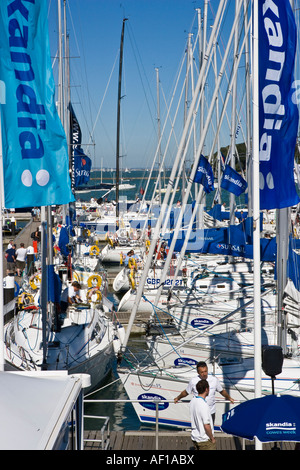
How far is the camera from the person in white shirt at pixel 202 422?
8.22 m

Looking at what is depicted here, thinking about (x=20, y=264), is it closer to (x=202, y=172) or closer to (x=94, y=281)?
(x=94, y=281)

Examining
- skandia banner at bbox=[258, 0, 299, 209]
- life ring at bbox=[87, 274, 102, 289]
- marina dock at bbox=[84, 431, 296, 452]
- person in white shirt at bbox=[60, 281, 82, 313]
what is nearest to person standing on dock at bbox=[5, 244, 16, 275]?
life ring at bbox=[87, 274, 102, 289]

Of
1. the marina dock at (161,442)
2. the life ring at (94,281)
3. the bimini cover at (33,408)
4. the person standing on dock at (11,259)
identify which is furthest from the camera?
the person standing on dock at (11,259)

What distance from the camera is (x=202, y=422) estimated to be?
8297mm

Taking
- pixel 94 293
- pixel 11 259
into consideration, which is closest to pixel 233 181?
pixel 94 293

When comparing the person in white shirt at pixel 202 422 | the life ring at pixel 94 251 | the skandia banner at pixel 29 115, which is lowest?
the life ring at pixel 94 251

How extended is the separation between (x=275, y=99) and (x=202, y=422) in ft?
16.2

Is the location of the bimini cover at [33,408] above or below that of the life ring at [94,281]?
above

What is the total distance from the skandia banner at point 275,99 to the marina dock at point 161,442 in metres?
3.82

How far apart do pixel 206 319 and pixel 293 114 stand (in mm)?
7740

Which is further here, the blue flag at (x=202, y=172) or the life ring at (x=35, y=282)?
the life ring at (x=35, y=282)

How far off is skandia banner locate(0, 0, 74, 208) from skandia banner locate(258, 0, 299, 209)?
3.11 metres

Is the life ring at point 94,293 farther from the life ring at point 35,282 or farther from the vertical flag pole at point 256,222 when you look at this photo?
the vertical flag pole at point 256,222

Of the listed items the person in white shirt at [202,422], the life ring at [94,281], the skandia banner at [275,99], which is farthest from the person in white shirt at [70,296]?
the person in white shirt at [202,422]
